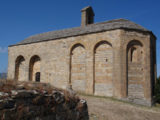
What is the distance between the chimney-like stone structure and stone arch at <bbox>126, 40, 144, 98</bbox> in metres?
7.40

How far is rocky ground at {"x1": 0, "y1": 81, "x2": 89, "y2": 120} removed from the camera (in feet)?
10.1

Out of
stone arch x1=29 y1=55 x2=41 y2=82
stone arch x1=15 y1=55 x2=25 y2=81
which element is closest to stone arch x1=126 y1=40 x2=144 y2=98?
stone arch x1=29 y1=55 x2=41 y2=82

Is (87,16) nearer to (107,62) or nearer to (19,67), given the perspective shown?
(107,62)

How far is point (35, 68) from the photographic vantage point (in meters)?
19.0

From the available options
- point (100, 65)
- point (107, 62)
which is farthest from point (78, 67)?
point (107, 62)

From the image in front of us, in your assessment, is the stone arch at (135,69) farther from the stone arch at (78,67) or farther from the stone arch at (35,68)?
the stone arch at (35,68)

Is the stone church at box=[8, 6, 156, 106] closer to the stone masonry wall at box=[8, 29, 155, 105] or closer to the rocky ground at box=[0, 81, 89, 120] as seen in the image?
the stone masonry wall at box=[8, 29, 155, 105]

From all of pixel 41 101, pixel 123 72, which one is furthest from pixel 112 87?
pixel 41 101

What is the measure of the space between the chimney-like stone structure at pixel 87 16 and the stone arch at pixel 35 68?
23.5 feet

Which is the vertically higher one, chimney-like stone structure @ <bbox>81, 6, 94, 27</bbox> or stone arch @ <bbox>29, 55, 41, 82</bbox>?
chimney-like stone structure @ <bbox>81, 6, 94, 27</bbox>

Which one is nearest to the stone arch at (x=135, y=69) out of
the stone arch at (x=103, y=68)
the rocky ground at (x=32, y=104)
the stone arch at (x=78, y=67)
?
the stone arch at (x=103, y=68)

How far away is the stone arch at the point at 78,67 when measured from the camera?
1495 centimetres

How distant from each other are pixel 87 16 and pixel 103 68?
27.6 ft

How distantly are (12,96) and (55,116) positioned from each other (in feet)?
4.51
